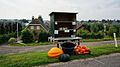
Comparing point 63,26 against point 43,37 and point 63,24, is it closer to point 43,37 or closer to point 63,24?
point 63,24

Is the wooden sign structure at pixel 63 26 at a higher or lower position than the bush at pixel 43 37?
higher

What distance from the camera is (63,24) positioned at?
14188mm

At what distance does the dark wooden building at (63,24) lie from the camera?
44.6ft

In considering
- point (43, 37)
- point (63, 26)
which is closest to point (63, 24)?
point (63, 26)

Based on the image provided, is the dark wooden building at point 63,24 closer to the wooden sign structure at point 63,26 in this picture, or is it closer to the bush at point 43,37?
the wooden sign structure at point 63,26

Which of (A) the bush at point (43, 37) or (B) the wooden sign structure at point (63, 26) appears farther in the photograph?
(A) the bush at point (43, 37)

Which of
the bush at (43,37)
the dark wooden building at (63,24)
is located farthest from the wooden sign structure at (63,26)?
the bush at (43,37)

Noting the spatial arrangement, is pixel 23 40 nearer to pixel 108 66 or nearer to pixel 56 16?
pixel 56 16

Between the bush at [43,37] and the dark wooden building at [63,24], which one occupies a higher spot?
the dark wooden building at [63,24]

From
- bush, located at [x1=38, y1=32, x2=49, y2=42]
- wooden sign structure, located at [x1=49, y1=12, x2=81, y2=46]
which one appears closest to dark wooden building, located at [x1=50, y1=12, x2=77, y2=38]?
wooden sign structure, located at [x1=49, y1=12, x2=81, y2=46]

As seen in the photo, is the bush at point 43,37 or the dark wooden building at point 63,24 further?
the bush at point 43,37

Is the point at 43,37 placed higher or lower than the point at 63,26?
lower

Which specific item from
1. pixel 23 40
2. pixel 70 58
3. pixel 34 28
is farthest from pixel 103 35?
pixel 70 58

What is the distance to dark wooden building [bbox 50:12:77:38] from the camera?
44.6 ft
